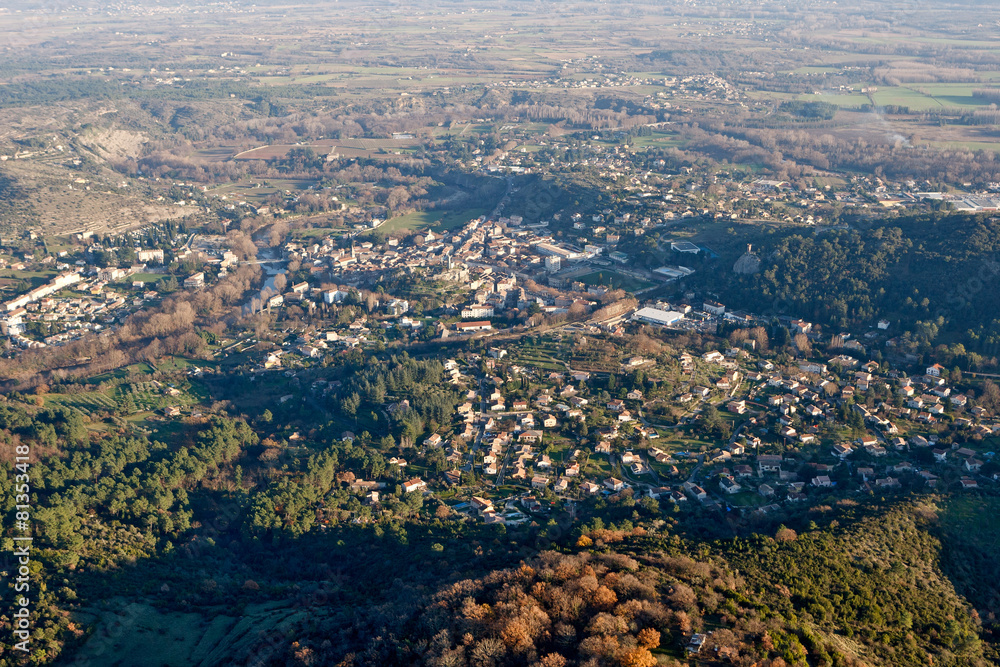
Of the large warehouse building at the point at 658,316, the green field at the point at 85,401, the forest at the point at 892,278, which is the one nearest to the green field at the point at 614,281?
the forest at the point at 892,278

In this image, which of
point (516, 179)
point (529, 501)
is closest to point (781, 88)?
point (516, 179)

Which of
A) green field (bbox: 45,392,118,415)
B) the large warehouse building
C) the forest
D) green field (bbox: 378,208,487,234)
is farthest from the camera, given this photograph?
→ green field (bbox: 378,208,487,234)

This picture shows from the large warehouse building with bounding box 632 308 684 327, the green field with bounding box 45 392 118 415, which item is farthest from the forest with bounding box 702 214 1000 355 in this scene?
the green field with bounding box 45 392 118 415

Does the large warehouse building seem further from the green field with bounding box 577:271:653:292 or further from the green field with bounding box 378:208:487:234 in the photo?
the green field with bounding box 378:208:487:234

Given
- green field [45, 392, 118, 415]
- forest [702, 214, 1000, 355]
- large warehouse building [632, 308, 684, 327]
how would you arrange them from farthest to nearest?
1. large warehouse building [632, 308, 684, 327]
2. forest [702, 214, 1000, 355]
3. green field [45, 392, 118, 415]

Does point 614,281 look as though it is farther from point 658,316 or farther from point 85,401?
point 85,401

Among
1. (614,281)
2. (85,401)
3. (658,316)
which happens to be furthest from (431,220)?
(85,401)

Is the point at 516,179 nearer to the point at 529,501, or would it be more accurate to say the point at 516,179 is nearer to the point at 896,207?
the point at 896,207
